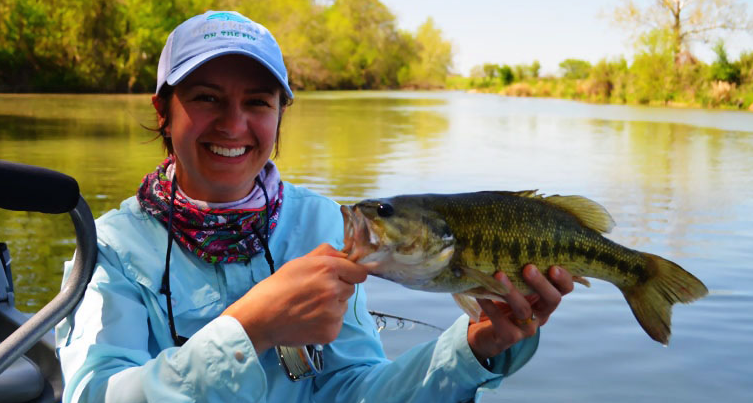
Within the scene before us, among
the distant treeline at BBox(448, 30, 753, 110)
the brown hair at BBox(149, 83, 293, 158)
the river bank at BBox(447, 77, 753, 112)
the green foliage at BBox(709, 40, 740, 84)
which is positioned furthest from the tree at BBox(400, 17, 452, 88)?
the brown hair at BBox(149, 83, 293, 158)

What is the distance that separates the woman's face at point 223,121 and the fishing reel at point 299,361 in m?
0.52

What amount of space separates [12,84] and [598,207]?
178 feet

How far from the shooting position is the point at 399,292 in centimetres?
607

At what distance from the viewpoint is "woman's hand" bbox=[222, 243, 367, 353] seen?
69.5 inches

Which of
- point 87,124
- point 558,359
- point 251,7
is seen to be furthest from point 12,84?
point 558,359

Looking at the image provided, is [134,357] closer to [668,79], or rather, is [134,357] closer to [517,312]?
[517,312]

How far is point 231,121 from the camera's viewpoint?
229 cm

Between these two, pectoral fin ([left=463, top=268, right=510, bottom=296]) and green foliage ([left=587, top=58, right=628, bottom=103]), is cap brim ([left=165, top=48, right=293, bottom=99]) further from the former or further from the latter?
green foliage ([left=587, top=58, right=628, bottom=103])

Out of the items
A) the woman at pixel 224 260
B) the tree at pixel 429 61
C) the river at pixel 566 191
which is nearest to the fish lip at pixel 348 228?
the woman at pixel 224 260

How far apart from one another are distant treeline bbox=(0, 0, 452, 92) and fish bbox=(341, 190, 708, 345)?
52850mm

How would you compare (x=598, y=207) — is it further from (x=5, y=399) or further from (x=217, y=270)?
(x=5, y=399)

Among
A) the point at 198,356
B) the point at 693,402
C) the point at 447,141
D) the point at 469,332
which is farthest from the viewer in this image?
the point at 447,141

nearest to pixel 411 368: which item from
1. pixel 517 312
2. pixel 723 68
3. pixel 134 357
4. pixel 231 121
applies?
pixel 517 312

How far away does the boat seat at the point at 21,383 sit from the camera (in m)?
2.44
